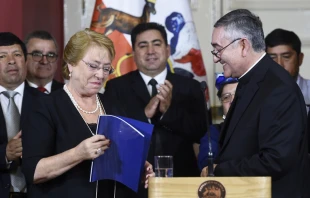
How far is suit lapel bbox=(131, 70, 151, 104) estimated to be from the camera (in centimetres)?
452

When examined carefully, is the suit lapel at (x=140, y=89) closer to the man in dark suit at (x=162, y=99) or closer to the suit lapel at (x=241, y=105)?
the man in dark suit at (x=162, y=99)

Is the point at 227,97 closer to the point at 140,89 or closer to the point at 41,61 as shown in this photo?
the point at 140,89

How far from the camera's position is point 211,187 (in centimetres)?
242


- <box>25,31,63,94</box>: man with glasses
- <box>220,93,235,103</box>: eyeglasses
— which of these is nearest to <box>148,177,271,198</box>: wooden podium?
<box>220,93,235,103</box>: eyeglasses

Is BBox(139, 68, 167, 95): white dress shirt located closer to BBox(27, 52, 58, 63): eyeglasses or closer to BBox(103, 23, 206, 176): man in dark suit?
BBox(103, 23, 206, 176): man in dark suit

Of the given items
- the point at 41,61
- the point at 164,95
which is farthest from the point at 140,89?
the point at 41,61

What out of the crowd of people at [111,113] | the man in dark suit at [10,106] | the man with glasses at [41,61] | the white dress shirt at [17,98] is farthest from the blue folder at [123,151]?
the man with glasses at [41,61]

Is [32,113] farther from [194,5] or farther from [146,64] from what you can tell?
[194,5]

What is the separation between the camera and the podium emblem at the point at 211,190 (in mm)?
2424

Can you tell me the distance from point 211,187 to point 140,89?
85.4 inches

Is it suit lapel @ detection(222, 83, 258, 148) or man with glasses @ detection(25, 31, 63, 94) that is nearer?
suit lapel @ detection(222, 83, 258, 148)

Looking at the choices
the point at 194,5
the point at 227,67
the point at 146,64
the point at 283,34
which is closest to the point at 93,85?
the point at 227,67

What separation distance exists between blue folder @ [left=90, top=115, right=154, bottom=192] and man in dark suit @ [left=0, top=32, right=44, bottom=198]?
2.58ft

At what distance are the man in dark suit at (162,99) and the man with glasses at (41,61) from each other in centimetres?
38
